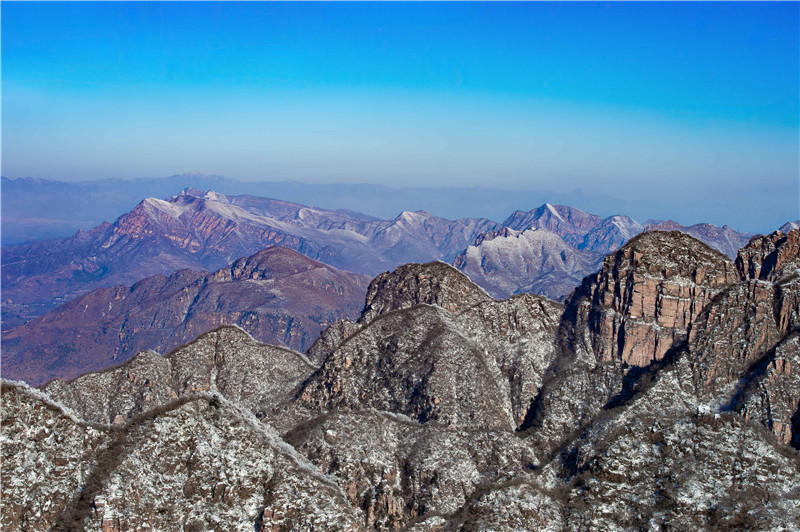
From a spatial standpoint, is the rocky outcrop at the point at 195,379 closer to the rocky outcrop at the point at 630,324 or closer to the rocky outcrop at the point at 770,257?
the rocky outcrop at the point at 630,324

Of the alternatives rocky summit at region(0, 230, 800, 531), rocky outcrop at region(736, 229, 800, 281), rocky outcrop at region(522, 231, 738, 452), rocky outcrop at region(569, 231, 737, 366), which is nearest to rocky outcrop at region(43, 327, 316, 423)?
rocky summit at region(0, 230, 800, 531)

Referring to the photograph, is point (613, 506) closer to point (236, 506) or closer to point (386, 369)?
point (236, 506)

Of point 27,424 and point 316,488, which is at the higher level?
point 27,424

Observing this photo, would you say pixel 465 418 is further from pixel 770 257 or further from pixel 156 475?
pixel 770 257

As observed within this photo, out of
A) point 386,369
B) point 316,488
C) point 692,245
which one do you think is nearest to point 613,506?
point 316,488

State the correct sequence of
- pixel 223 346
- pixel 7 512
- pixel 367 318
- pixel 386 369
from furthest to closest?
pixel 367 318
pixel 223 346
pixel 386 369
pixel 7 512

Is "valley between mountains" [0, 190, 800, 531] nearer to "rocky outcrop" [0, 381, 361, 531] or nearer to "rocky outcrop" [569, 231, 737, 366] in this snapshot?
"rocky outcrop" [0, 381, 361, 531]

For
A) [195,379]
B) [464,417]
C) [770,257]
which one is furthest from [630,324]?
[195,379]
